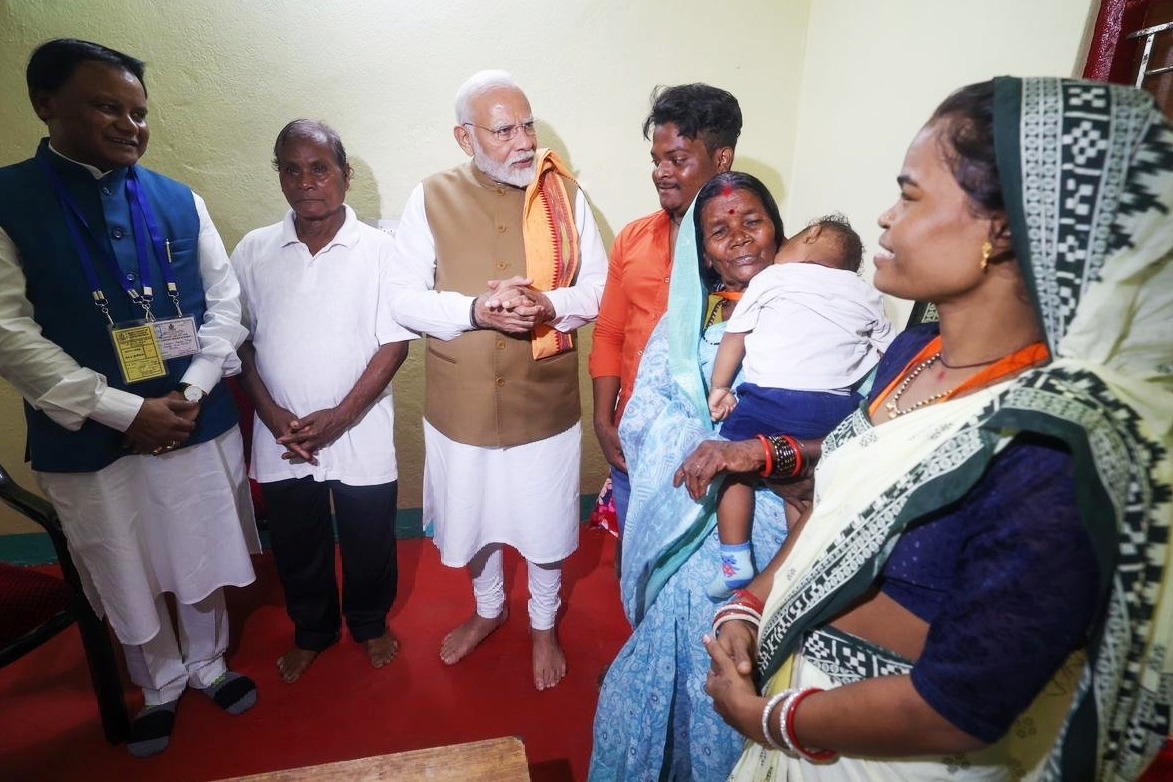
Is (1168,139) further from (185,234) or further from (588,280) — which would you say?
(185,234)

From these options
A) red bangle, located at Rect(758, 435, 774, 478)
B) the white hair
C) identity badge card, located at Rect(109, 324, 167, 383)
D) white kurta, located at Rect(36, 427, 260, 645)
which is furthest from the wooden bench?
the white hair

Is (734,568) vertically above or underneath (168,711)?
above

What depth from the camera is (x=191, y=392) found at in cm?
197

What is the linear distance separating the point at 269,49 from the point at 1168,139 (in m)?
3.29

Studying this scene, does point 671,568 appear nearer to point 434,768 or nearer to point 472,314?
point 434,768

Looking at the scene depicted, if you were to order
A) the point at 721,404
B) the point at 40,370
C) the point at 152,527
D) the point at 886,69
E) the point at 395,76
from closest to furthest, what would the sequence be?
the point at 721,404 → the point at 40,370 → the point at 152,527 → the point at 886,69 → the point at 395,76

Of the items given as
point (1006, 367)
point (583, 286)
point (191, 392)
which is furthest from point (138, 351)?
point (1006, 367)

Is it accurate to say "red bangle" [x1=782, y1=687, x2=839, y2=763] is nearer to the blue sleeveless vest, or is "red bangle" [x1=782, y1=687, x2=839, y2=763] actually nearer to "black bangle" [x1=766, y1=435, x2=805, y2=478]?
"black bangle" [x1=766, y1=435, x2=805, y2=478]

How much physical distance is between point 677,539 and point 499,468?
3.10 feet

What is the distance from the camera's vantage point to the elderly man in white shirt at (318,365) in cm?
221

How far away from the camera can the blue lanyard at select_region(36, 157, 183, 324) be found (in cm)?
177

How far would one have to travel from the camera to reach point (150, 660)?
7.18 feet

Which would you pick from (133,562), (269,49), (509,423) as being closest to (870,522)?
(509,423)

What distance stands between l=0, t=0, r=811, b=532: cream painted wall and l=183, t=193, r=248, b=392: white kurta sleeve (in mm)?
1016
